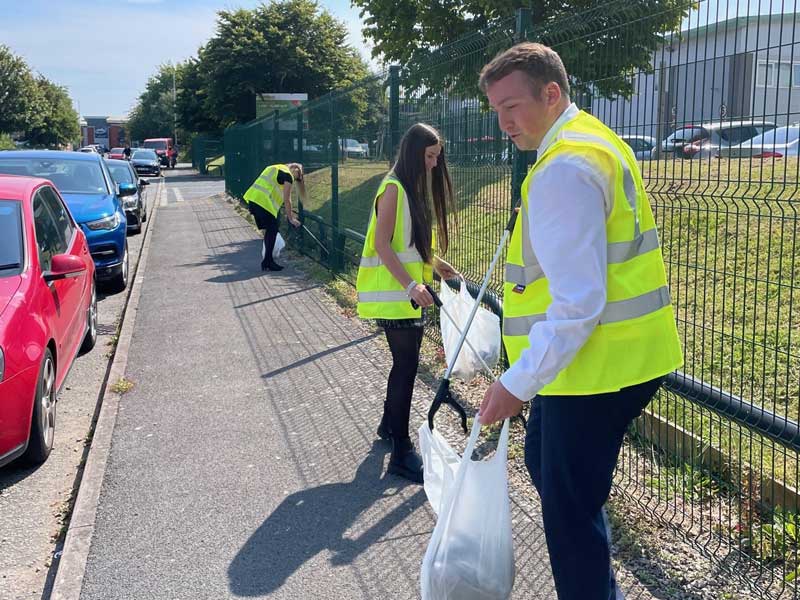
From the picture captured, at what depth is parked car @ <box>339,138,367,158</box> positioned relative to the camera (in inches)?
354

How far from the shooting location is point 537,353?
85.8 inches

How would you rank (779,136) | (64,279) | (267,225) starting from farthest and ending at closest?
(267,225), (64,279), (779,136)

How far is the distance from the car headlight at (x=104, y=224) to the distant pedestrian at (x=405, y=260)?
20.4 feet

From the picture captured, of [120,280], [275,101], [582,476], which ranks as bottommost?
[120,280]

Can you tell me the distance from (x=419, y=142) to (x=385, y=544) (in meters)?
2.03

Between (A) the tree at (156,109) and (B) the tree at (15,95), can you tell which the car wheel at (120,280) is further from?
(A) the tree at (156,109)

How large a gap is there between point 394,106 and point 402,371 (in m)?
3.75

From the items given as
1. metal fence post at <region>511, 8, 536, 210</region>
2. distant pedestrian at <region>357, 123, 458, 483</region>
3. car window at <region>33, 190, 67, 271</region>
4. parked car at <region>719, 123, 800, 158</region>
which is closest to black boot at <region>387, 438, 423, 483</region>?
distant pedestrian at <region>357, 123, 458, 483</region>

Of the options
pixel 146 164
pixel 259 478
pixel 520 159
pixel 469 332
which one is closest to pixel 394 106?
pixel 520 159

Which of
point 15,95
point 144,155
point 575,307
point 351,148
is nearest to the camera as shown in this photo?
point 575,307

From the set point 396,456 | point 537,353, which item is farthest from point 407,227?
point 537,353

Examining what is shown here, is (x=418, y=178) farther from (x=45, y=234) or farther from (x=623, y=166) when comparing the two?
(x=45, y=234)

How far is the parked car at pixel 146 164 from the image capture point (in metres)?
42.1

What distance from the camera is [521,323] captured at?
96.2 inches
